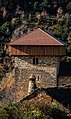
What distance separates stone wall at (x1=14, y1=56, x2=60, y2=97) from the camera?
4644cm

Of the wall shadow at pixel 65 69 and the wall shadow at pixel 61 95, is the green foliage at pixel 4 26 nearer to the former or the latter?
the wall shadow at pixel 65 69

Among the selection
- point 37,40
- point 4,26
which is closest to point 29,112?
point 37,40

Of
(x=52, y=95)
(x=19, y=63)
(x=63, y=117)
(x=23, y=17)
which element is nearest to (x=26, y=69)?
(x=19, y=63)

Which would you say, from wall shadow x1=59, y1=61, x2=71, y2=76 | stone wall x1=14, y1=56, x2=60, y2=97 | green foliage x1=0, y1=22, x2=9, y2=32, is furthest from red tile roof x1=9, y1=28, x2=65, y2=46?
green foliage x1=0, y1=22, x2=9, y2=32

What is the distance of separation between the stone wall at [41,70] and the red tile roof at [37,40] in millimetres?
1373

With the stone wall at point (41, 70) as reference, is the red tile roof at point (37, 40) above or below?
above

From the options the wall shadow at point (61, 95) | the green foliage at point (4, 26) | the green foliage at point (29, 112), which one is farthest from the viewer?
the green foliage at point (4, 26)

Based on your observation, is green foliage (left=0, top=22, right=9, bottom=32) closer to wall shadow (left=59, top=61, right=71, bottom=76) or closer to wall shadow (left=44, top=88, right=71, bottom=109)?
wall shadow (left=59, top=61, right=71, bottom=76)

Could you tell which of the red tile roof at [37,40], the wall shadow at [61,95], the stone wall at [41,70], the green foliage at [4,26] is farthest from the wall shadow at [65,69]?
the green foliage at [4,26]

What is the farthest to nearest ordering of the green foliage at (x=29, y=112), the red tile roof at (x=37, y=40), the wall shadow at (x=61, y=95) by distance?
the red tile roof at (x=37, y=40)
the wall shadow at (x=61, y=95)
the green foliage at (x=29, y=112)

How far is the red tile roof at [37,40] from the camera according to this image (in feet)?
152

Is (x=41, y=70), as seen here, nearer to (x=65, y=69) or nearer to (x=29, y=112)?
(x=65, y=69)

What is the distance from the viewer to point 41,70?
4653 cm

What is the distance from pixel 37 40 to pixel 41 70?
9.15 ft
